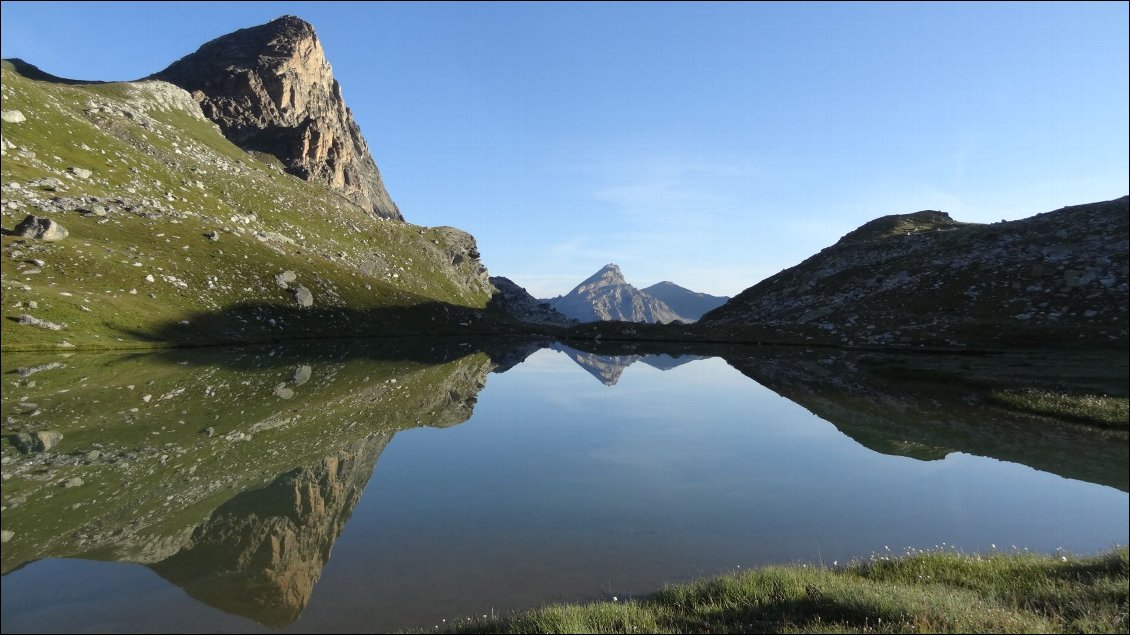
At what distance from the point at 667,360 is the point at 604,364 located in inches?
516

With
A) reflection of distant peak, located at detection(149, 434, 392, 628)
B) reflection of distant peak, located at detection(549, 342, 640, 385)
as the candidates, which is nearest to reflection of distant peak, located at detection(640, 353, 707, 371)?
reflection of distant peak, located at detection(549, 342, 640, 385)

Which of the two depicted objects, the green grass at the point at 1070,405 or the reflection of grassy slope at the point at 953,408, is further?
the green grass at the point at 1070,405

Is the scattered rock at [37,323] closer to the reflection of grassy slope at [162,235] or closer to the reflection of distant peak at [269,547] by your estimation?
the reflection of grassy slope at [162,235]

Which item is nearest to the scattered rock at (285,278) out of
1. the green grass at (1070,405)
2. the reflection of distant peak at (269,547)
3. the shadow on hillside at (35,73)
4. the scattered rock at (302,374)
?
the scattered rock at (302,374)

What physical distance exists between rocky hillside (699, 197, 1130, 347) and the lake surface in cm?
4426

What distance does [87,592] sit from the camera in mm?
12250

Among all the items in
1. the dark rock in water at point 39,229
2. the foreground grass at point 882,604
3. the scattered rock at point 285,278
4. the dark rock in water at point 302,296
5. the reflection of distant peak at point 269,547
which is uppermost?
the dark rock in water at point 39,229

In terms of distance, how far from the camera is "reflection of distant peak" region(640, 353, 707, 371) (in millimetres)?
78088

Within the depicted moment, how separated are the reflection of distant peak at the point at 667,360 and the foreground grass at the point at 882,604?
6051 centimetres

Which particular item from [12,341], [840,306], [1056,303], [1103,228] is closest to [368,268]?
[12,341]

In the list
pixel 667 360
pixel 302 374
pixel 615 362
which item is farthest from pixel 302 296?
pixel 667 360

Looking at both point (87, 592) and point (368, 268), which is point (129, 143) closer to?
point (368, 268)

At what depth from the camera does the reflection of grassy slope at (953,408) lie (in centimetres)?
2542

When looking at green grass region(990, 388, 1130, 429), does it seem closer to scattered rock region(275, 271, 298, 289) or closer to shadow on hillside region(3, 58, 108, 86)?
scattered rock region(275, 271, 298, 289)
